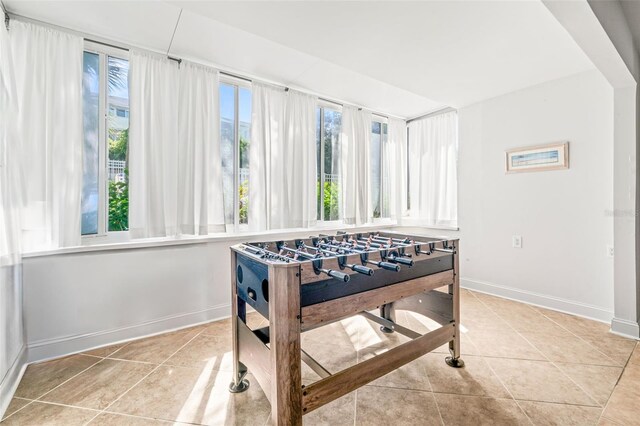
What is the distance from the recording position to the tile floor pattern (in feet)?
5.02

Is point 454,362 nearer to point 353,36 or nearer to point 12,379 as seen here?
point 353,36

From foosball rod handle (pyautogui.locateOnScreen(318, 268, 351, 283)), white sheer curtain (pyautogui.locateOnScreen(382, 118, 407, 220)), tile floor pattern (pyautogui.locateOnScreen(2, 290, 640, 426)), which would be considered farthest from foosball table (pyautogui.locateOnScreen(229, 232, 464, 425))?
white sheer curtain (pyautogui.locateOnScreen(382, 118, 407, 220))

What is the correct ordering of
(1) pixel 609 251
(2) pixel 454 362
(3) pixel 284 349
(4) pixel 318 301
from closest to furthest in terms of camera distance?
(3) pixel 284 349
(4) pixel 318 301
(2) pixel 454 362
(1) pixel 609 251

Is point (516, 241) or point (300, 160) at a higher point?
point (300, 160)

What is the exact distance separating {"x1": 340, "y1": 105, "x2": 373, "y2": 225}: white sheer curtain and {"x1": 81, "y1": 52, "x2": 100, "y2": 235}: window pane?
2.69 m

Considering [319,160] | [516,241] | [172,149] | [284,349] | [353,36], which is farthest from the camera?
[319,160]

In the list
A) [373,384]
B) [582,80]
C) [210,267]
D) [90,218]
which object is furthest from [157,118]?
[582,80]

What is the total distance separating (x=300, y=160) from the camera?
11.1 ft

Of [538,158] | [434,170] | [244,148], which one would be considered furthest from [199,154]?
[538,158]

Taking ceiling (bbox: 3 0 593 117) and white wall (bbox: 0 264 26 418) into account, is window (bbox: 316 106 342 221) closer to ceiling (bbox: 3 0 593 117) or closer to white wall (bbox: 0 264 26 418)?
ceiling (bbox: 3 0 593 117)

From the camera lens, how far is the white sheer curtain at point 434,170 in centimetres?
402

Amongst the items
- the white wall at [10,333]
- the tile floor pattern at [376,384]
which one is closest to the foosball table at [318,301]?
the tile floor pattern at [376,384]

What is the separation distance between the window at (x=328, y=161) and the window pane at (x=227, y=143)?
46.6 inches

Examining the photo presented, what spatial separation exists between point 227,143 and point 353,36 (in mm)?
1646
